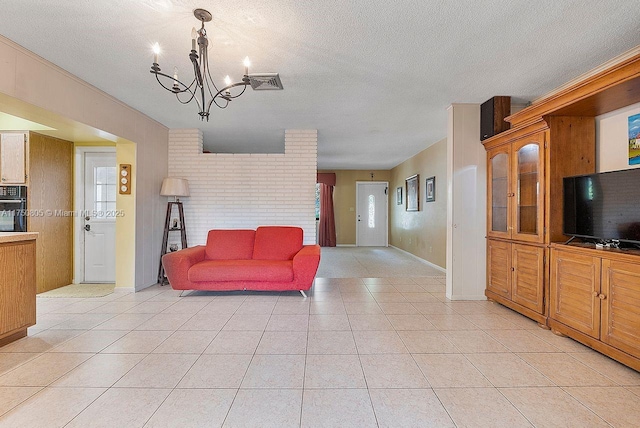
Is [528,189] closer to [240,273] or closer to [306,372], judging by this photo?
[306,372]

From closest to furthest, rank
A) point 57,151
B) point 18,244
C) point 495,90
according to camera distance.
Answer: point 18,244
point 495,90
point 57,151

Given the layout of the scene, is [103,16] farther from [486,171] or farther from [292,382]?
[486,171]

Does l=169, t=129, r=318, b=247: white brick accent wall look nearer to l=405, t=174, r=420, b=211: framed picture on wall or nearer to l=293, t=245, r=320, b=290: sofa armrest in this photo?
l=293, t=245, r=320, b=290: sofa armrest

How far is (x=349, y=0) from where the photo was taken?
1906 mm

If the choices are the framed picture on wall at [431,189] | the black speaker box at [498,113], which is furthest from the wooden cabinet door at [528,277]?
the framed picture on wall at [431,189]

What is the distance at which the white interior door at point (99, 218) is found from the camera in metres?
4.66

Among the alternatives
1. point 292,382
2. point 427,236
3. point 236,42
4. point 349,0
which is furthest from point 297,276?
point 427,236

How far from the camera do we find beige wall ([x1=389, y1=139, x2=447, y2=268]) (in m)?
5.61

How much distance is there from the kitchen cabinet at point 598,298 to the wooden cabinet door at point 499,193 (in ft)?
2.36

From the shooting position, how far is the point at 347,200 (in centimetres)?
944

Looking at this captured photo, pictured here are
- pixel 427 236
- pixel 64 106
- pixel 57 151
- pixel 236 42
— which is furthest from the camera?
pixel 427 236

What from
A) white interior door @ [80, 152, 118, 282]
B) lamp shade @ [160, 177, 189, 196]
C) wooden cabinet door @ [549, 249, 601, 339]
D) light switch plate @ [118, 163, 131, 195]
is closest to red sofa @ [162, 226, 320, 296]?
lamp shade @ [160, 177, 189, 196]

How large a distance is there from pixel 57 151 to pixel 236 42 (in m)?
3.64

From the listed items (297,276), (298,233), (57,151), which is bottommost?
(297,276)
